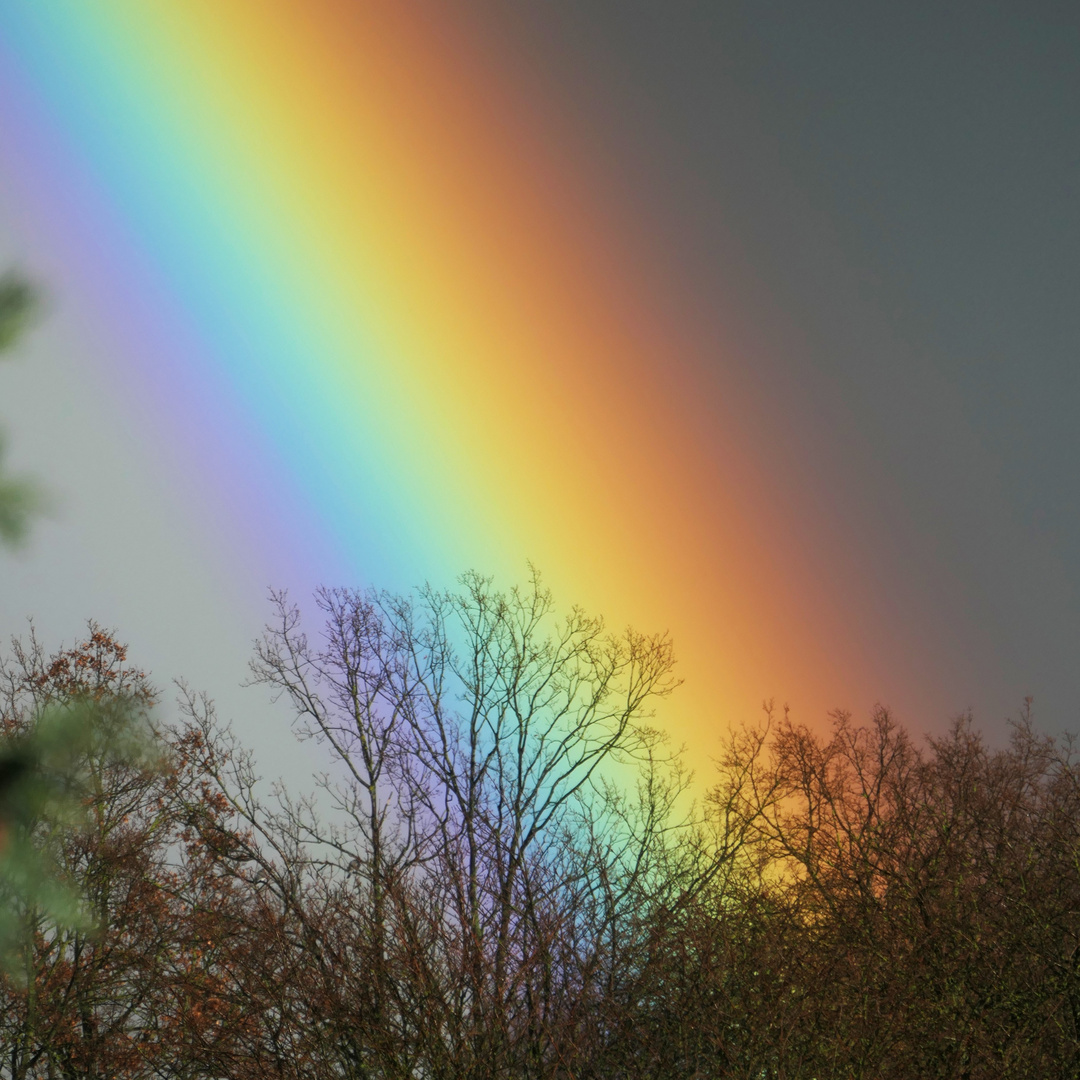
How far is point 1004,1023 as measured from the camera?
1044cm

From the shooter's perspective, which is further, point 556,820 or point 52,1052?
point 556,820

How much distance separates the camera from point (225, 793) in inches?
577

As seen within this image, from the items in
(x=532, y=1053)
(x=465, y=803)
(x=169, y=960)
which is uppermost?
(x=465, y=803)

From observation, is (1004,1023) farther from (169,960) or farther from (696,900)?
(169,960)

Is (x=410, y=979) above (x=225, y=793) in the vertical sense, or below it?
below

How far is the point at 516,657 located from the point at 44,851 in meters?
16.0

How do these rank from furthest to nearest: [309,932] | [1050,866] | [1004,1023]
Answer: [1050,866] < [1004,1023] < [309,932]

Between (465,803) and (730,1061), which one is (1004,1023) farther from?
(465,803)

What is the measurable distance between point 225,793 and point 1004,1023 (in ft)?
33.9

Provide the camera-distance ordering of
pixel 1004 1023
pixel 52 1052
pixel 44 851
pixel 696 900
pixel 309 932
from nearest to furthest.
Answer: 1. pixel 44 851
2. pixel 309 932
3. pixel 1004 1023
4. pixel 696 900
5. pixel 52 1052

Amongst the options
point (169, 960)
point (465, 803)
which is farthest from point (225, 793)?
point (465, 803)

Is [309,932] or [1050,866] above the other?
[309,932]

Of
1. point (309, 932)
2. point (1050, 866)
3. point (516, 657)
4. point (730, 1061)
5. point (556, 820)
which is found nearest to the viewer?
point (730, 1061)

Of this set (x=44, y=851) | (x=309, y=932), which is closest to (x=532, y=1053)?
(x=309, y=932)
